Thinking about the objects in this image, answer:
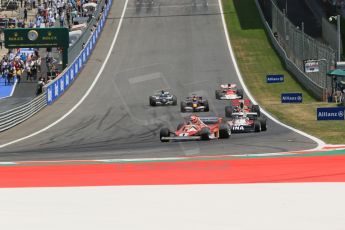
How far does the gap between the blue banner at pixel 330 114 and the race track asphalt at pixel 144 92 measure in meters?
1.38

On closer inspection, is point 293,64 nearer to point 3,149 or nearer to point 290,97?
point 290,97

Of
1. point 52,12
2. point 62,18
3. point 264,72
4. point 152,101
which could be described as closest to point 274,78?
point 264,72

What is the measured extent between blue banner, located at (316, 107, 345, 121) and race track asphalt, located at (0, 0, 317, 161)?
4.52 feet

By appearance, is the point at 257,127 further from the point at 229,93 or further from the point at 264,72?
the point at 264,72

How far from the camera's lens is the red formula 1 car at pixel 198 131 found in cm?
2195

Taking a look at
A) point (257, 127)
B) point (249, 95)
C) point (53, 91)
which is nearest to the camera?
point (257, 127)

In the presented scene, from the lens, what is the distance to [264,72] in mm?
50469

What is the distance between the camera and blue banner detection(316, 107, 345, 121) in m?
24.8

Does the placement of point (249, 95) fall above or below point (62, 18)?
below

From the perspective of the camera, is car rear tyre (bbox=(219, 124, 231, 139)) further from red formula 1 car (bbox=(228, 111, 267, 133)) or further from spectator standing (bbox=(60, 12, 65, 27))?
spectator standing (bbox=(60, 12, 65, 27))

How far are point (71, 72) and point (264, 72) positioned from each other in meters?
12.8

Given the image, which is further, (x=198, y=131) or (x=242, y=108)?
(x=242, y=108)

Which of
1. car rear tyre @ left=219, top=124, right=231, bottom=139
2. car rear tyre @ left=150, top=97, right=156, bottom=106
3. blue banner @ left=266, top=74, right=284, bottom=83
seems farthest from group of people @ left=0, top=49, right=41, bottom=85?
car rear tyre @ left=219, top=124, right=231, bottom=139

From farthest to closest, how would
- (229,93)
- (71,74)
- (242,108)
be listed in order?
(71,74), (229,93), (242,108)
